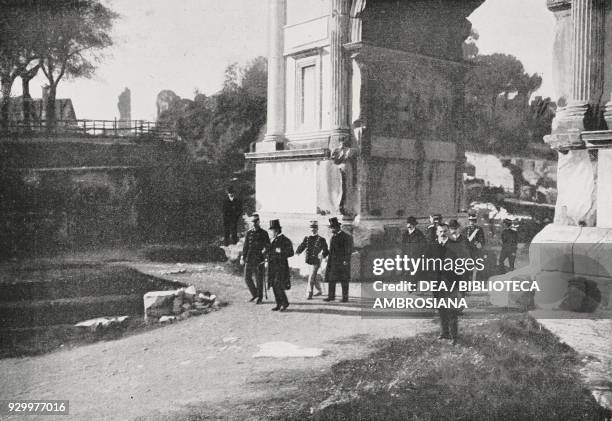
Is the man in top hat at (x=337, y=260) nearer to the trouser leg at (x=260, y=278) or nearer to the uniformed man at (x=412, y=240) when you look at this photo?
the uniformed man at (x=412, y=240)

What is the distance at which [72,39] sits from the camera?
51.7 ft

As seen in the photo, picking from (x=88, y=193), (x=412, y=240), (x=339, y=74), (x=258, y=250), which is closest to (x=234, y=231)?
(x=258, y=250)

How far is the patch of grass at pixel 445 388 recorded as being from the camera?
5.03 meters

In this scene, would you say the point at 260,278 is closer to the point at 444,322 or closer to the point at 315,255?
the point at 315,255

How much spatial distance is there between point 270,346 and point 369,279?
15.4 ft

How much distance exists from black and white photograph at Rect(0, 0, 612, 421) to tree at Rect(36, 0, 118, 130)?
9cm

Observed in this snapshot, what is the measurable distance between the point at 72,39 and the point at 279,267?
35.6 ft

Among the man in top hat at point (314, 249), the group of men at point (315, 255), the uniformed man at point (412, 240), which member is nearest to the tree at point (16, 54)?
the group of men at point (315, 255)

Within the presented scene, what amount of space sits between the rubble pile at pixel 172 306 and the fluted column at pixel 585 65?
6.37 m

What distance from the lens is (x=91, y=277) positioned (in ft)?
46.4

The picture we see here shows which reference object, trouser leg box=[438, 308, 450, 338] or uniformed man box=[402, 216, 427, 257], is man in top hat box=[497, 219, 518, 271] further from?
trouser leg box=[438, 308, 450, 338]

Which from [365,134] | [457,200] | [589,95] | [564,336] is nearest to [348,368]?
[564,336]

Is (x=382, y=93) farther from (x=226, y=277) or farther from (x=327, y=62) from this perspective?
(x=226, y=277)

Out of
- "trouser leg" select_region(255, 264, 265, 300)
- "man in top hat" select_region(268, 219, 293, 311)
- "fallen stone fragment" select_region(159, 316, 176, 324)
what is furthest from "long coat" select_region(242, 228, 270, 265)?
"fallen stone fragment" select_region(159, 316, 176, 324)
